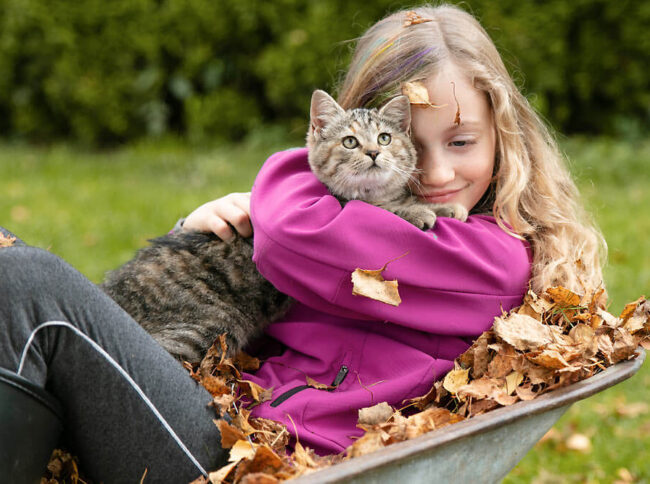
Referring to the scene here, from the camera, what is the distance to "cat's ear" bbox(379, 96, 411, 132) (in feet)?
7.38

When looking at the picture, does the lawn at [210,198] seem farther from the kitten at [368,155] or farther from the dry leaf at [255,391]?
the dry leaf at [255,391]

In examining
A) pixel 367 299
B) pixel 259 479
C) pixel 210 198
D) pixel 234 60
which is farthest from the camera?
pixel 234 60

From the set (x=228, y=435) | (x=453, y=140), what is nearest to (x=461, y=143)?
(x=453, y=140)

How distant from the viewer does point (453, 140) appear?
91.0 inches

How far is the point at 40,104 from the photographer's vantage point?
7977mm

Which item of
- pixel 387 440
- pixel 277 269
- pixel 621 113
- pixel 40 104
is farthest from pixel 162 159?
pixel 387 440

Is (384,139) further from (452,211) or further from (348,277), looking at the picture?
(348,277)

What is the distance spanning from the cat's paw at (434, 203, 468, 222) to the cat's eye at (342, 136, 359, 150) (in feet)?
1.20

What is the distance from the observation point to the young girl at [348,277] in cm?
172

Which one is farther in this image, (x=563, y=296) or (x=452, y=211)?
(x=452, y=211)

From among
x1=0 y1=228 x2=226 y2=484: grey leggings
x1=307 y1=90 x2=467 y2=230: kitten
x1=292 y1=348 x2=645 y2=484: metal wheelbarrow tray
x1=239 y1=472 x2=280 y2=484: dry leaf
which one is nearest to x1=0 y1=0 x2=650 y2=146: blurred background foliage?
x1=307 y1=90 x2=467 y2=230: kitten

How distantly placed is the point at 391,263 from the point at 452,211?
40cm

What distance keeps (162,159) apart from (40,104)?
1967mm

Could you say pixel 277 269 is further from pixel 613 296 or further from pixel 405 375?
pixel 613 296
